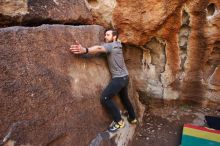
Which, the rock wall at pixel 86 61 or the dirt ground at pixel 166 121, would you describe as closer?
the rock wall at pixel 86 61

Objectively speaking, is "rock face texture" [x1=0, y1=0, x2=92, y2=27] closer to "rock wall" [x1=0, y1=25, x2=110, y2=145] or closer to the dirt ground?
"rock wall" [x1=0, y1=25, x2=110, y2=145]

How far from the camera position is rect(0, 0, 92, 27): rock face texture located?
3.12m

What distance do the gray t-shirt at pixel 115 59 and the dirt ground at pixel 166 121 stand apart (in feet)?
3.47

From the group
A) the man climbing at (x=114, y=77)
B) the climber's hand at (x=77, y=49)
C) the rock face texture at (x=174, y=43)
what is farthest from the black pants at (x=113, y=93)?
the rock face texture at (x=174, y=43)

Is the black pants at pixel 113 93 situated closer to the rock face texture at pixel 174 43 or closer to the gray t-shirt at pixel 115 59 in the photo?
the gray t-shirt at pixel 115 59

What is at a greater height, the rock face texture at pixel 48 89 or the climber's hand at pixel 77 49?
the climber's hand at pixel 77 49

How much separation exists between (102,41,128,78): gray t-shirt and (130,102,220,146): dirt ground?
3.47 ft

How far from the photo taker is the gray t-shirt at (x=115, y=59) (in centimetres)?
356

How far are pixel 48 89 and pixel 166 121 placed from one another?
2534mm

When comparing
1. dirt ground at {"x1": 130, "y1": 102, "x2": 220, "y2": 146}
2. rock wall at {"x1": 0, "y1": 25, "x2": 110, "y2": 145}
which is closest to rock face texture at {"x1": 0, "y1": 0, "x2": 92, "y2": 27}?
rock wall at {"x1": 0, "y1": 25, "x2": 110, "y2": 145}

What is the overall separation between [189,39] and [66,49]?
2.30 m

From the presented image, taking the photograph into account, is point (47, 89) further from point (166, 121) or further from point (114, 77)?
point (166, 121)

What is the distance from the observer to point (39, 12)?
3305 mm

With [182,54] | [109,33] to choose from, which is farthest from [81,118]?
[182,54]
